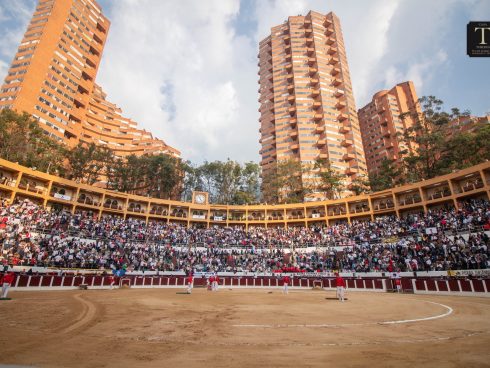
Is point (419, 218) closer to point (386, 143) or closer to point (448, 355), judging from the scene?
point (448, 355)

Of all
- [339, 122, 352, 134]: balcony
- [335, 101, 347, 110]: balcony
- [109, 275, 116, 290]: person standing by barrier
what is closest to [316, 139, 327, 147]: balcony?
[339, 122, 352, 134]: balcony

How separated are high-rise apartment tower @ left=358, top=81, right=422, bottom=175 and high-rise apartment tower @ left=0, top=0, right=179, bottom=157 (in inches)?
3650

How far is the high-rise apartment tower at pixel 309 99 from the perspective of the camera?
86.6 m

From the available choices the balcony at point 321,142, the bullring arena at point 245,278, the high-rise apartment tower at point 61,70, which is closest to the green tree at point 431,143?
the bullring arena at point 245,278

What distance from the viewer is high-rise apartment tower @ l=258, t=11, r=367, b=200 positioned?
86562 millimetres

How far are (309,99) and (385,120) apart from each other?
3346 cm

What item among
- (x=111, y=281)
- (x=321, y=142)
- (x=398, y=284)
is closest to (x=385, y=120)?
(x=321, y=142)

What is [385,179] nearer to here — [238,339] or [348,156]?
[348,156]

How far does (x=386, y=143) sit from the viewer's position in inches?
4021

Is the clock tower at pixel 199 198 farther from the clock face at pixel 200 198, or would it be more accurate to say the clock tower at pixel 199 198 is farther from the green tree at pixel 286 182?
the green tree at pixel 286 182

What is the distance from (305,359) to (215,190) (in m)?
68.1

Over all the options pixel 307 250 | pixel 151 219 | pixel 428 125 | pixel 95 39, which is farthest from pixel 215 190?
pixel 95 39

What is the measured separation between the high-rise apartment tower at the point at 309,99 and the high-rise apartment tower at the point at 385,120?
17.5 m

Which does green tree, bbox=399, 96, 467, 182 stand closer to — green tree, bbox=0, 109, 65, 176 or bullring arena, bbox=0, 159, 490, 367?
bullring arena, bbox=0, 159, 490, 367
